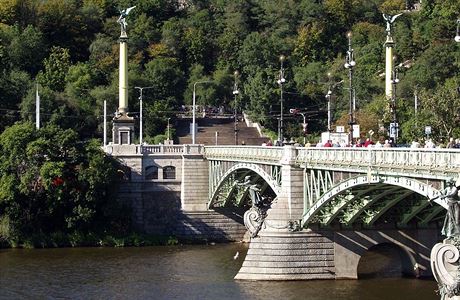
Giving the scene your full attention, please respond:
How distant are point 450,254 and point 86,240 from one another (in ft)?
154

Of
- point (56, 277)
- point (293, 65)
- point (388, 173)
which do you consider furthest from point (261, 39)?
point (388, 173)

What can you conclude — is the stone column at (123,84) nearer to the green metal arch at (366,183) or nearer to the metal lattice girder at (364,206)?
the green metal arch at (366,183)

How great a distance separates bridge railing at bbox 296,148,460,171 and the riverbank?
26917 mm

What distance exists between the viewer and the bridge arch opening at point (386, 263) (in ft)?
201

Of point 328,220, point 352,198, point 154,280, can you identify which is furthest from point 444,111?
point 352,198

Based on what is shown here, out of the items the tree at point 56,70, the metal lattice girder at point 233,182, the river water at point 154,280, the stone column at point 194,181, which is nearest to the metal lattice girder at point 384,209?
the river water at point 154,280

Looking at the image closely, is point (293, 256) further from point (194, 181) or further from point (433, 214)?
point (194, 181)

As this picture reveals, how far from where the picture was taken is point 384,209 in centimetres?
5625

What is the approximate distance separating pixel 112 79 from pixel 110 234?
5458 cm

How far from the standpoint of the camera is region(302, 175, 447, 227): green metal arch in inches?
1690

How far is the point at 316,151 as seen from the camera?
57531mm

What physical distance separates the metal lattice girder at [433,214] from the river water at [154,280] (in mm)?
3109

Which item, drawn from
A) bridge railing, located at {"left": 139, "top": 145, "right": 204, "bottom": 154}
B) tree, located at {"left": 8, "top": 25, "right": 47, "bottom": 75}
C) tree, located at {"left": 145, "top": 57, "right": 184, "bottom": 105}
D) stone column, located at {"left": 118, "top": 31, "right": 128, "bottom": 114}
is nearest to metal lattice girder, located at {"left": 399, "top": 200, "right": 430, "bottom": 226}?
bridge railing, located at {"left": 139, "top": 145, "right": 204, "bottom": 154}

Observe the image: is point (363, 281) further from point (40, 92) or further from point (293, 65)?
point (293, 65)
